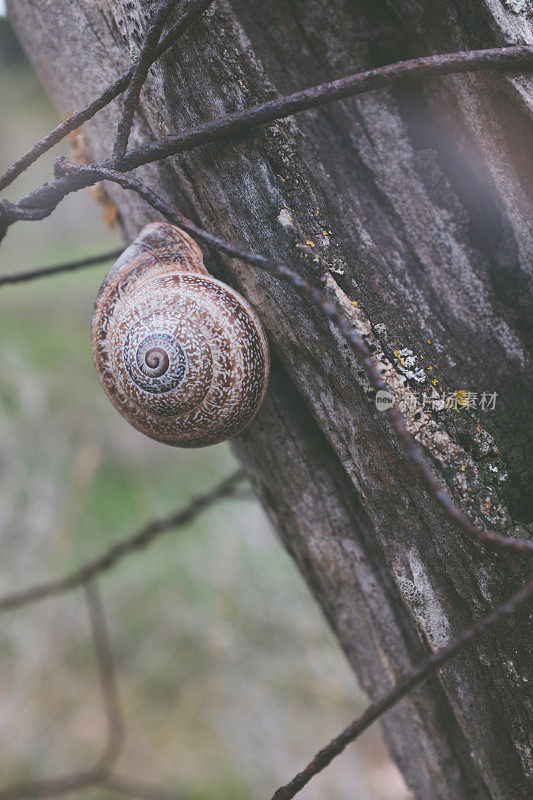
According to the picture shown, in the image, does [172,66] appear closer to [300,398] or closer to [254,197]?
[254,197]

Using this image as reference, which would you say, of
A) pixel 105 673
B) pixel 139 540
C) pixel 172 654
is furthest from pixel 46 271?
pixel 172 654

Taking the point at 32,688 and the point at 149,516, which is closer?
the point at 32,688

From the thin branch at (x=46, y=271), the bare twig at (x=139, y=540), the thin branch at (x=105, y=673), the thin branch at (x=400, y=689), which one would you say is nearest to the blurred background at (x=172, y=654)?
the thin branch at (x=105, y=673)

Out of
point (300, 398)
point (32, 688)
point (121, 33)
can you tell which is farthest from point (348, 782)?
point (121, 33)

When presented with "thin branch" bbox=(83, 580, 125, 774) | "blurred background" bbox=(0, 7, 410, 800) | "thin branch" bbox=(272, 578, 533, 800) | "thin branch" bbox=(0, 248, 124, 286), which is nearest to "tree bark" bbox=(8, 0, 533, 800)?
"thin branch" bbox=(272, 578, 533, 800)

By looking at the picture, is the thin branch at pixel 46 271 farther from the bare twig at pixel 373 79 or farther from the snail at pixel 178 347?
the bare twig at pixel 373 79

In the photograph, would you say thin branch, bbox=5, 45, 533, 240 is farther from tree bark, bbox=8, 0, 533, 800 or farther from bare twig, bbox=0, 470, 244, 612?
bare twig, bbox=0, 470, 244, 612

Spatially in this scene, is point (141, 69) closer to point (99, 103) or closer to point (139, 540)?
point (99, 103)
